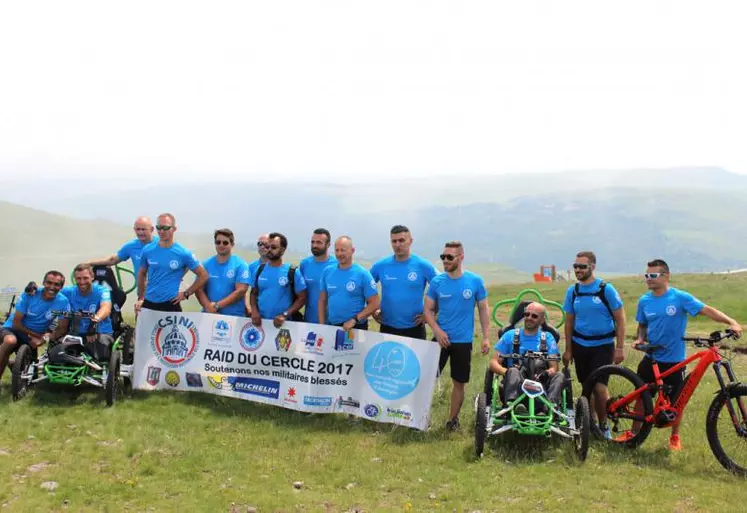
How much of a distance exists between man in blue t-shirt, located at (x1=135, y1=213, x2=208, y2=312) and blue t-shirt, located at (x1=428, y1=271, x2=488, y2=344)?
3937 millimetres

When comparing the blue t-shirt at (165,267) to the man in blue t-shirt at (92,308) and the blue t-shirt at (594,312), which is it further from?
the blue t-shirt at (594,312)

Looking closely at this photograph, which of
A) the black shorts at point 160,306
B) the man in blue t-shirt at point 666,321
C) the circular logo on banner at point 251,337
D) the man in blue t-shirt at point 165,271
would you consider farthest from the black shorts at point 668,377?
the black shorts at point 160,306

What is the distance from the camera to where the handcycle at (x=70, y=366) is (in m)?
9.96

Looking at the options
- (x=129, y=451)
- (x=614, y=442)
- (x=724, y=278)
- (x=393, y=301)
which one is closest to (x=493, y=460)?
(x=614, y=442)

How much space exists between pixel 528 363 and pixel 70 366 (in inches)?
271

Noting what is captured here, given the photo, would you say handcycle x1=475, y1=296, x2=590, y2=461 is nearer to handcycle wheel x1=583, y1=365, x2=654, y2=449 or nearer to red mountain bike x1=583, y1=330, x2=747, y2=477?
handcycle wheel x1=583, y1=365, x2=654, y2=449

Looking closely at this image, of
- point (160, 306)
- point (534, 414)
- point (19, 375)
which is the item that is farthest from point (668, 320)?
point (19, 375)

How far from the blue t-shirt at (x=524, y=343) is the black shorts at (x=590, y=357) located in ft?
1.78

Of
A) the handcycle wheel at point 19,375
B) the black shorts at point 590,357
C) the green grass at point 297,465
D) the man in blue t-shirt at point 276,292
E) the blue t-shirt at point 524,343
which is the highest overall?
the man in blue t-shirt at point 276,292

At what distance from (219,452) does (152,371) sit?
3.16 m

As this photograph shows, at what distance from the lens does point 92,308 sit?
10.7m

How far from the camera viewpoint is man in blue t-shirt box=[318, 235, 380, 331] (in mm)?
9633

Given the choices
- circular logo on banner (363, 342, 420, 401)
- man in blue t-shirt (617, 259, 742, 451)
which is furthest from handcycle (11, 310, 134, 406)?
man in blue t-shirt (617, 259, 742, 451)

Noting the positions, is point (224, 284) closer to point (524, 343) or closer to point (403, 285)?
point (403, 285)
